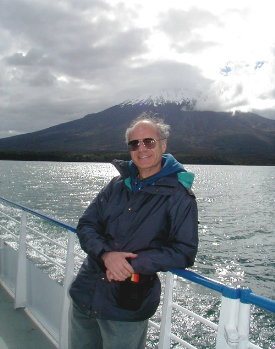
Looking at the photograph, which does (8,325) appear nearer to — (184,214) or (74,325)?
(74,325)

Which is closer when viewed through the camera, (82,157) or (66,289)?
(66,289)

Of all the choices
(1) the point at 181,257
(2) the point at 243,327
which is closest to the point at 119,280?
(1) the point at 181,257

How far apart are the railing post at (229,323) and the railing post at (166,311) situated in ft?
1.71

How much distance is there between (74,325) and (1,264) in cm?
289

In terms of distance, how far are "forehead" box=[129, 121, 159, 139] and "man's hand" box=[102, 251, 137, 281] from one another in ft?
2.43

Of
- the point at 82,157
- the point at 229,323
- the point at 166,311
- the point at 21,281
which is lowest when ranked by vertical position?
the point at 21,281

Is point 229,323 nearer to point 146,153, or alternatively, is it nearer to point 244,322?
point 244,322

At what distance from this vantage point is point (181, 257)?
76.3 inches

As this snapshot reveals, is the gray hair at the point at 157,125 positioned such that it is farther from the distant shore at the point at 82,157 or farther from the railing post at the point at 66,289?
the distant shore at the point at 82,157

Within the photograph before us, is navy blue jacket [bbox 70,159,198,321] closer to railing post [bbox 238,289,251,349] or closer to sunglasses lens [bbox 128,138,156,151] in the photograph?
sunglasses lens [bbox 128,138,156,151]

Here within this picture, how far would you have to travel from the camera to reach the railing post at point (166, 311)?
2.25 meters

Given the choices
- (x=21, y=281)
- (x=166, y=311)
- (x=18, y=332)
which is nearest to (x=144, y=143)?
(x=166, y=311)

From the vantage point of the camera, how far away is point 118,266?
6.33 ft

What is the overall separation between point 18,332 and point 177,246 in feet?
7.76
